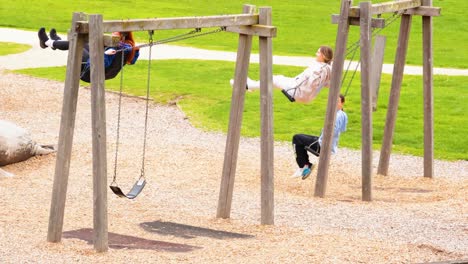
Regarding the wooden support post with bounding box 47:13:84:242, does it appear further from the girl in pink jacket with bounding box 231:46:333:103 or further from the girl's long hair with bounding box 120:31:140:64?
the girl in pink jacket with bounding box 231:46:333:103

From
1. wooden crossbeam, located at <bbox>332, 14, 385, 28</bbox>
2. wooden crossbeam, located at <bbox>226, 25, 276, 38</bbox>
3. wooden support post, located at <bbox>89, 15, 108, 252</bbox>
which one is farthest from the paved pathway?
wooden support post, located at <bbox>89, 15, 108, 252</bbox>

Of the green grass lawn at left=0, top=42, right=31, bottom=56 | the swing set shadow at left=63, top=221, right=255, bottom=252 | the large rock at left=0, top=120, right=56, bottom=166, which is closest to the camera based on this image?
the swing set shadow at left=63, top=221, right=255, bottom=252

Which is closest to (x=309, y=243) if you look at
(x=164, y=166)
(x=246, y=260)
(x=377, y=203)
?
(x=246, y=260)

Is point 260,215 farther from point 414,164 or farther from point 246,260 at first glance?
point 414,164

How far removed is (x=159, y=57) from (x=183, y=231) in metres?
15.8

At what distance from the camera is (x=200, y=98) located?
66.9 feet

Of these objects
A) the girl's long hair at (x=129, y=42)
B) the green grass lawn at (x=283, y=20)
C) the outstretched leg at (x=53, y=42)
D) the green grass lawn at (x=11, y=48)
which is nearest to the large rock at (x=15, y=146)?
the outstretched leg at (x=53, y=42)

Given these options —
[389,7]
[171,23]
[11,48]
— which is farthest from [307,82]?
[11,48]

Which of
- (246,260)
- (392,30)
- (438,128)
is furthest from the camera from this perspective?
(392,30)

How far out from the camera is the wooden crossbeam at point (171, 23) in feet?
31.3

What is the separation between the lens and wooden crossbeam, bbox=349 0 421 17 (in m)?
12.6

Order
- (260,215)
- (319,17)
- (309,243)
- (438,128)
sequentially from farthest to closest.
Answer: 1. (319,17)
2. (438,128)
3. (260,215)
4. (309,243)

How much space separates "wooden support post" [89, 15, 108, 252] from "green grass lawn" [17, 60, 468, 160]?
24.9 ft

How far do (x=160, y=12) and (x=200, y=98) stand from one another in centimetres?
1395
